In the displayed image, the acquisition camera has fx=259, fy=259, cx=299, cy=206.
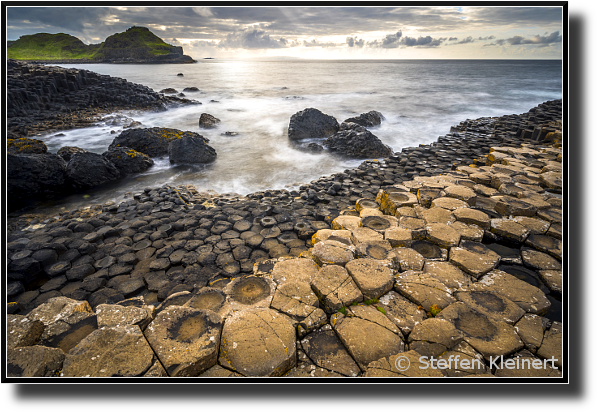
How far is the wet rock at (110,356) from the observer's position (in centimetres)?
176

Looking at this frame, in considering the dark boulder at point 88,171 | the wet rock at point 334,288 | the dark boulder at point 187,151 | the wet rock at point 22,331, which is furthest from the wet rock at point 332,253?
the dark boulder at point 187,151

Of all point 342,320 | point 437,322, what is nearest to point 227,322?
point 342,320

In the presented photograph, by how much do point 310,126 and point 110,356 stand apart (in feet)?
37.5

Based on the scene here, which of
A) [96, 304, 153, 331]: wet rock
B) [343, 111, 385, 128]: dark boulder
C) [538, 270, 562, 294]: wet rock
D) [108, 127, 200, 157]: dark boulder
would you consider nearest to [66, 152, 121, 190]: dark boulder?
[108, 127, 200, 157]: dark boulder

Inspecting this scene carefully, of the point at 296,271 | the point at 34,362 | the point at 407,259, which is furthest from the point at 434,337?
the point at 34,362

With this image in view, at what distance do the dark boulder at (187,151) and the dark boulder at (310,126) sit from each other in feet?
14.5

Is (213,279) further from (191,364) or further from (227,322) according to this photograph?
(191,364)

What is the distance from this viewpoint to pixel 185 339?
198cm

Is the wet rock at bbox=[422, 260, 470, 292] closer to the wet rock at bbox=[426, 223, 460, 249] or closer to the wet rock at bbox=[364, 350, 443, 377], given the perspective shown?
the wet rock at bbox=[426, 223, 460, 249]

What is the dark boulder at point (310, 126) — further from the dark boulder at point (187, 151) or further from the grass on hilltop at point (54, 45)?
the grass on hilltop at point (54, 45)

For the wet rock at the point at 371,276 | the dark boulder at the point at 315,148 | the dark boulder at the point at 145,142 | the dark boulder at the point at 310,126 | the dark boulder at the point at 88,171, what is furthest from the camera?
the dark boulder at the point at 310,126

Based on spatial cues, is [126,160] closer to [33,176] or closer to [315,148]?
[33,176]

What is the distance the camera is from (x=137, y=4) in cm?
208

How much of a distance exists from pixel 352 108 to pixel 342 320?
1943 centimetres
